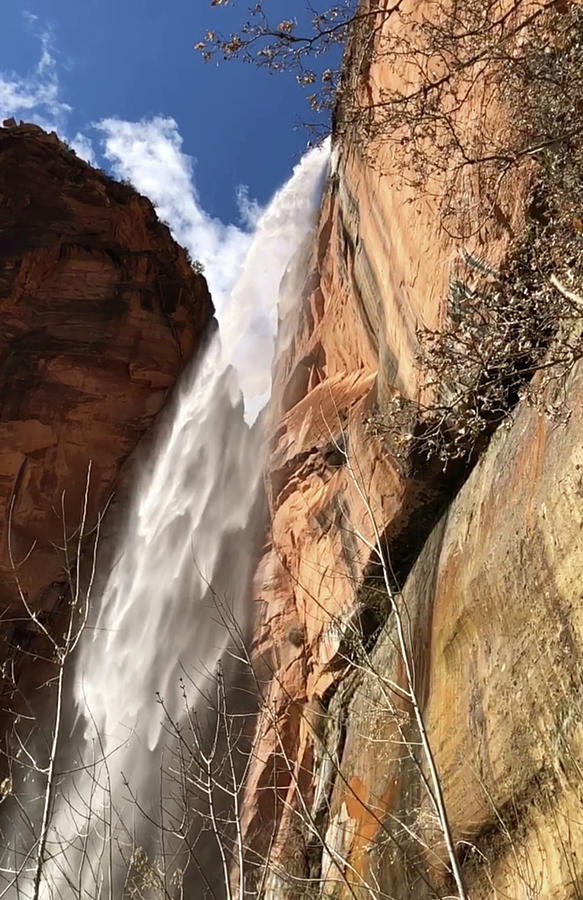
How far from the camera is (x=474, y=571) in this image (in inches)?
254

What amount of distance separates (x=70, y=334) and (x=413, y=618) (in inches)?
739

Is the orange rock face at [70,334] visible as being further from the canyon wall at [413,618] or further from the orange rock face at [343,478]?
the canyon wall at [413,618]

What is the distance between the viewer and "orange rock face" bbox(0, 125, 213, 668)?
20641 millimetres

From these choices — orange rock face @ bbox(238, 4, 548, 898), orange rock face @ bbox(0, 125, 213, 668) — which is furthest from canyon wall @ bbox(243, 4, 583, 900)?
orange rock face @ bbox(0, 125, 213, 668)

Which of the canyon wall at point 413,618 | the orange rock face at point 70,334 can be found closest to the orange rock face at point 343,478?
the canyon wall at point 413,618

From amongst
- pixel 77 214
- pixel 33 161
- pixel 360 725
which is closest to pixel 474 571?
A: pixel 360 725

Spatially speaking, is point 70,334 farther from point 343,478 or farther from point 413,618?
point 413,618

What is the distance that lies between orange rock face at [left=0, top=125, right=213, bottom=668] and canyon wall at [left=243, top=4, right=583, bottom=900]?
317 inches

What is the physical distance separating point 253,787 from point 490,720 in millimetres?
7093

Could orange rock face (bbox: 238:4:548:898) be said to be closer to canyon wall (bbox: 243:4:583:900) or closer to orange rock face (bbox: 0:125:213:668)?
canyon wall (bbox: 243:4:583:900)

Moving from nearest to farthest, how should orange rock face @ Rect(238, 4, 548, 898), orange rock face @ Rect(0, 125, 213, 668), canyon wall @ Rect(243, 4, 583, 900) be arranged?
1. canyon wall @ Rect(243, 4, 583, 900)
2. orange rock face @ Rect(238, 4, 548, 898)
3. orange rock face @ Rect(0, 125, 213, 668)

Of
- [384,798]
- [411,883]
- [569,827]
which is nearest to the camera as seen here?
[569,827]

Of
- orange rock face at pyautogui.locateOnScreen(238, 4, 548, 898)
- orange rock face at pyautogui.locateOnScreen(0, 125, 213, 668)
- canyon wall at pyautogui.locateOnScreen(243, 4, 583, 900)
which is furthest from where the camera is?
orange rock face at pyautogui.locateOnScreen(0, 125, 213, 668)

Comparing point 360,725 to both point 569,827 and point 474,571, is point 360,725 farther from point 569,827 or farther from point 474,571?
point 569,827
